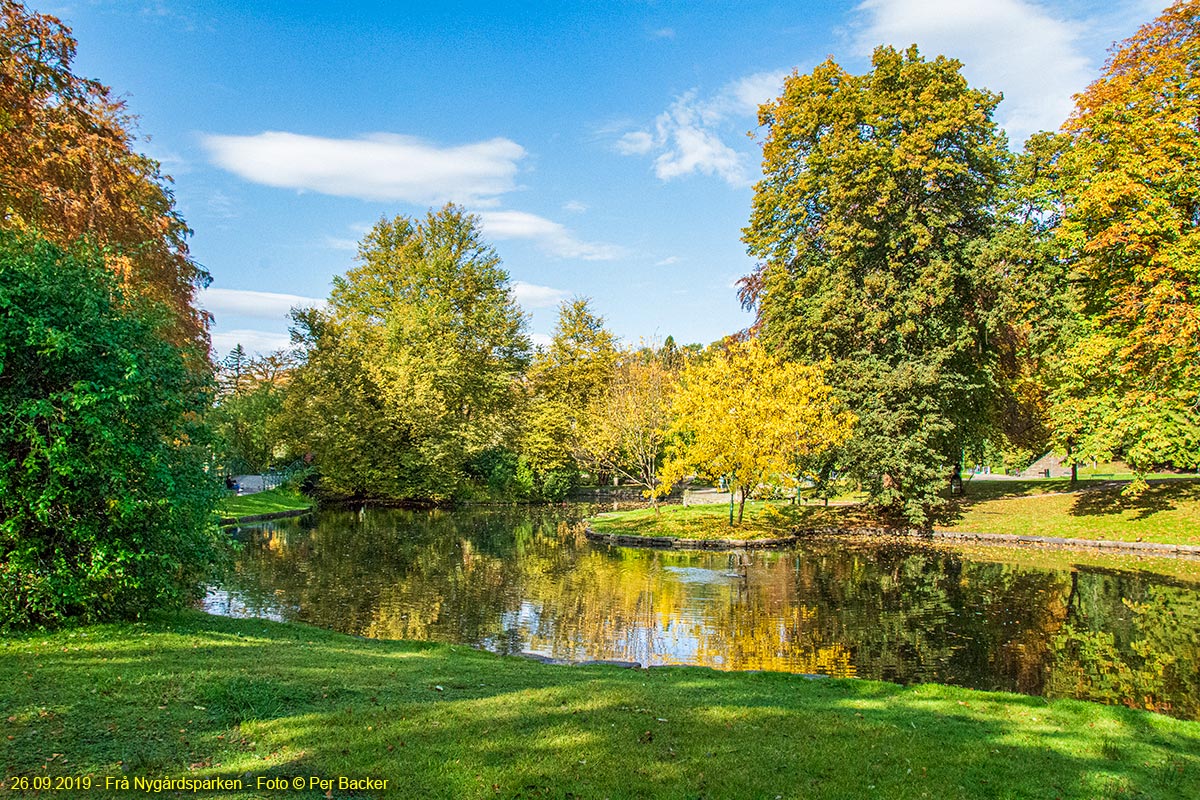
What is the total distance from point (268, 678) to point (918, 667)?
9908mm

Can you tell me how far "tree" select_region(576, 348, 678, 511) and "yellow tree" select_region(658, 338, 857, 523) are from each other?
18.1 ft

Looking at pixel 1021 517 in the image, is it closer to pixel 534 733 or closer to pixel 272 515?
pixel 534 733

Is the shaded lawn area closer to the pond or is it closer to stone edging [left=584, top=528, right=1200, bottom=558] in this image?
stone edging [left=584, top=528, right=1200, bottom=558]

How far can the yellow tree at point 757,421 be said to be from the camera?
26547 millimetres

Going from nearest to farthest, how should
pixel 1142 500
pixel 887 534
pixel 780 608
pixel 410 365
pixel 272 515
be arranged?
pixel 780 608 → pixel 1142 500 → pixel 887 534 → pixel 272 515 → pixel 410 365

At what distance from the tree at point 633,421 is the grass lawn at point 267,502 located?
17557 millimetres

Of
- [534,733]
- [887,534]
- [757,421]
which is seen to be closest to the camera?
[534,733]

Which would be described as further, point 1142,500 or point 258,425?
point 258,425

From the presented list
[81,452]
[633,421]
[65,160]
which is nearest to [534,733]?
[81,452]

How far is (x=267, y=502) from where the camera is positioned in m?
38.2

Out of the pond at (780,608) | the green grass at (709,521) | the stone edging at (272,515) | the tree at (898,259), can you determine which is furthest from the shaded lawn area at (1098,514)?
the stone edging at (272,515)

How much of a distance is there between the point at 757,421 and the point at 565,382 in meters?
27.8

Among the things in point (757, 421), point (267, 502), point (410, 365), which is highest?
point (410, 365)

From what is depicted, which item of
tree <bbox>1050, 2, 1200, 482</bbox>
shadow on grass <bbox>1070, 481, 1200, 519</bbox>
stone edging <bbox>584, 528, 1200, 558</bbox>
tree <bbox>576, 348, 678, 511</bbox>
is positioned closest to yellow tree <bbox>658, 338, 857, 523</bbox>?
stone edging <bbox>584, 528, 1200, 558</bbox>
